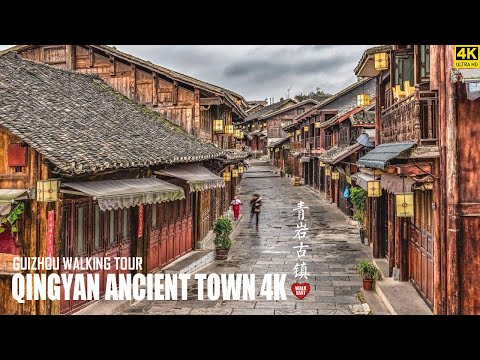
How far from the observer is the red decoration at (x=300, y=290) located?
12.6 m

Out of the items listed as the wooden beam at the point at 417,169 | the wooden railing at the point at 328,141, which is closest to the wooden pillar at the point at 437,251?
the wooden beam at the point at 417,169

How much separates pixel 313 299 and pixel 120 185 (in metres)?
5.98

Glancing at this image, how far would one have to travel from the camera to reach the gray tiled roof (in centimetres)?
926

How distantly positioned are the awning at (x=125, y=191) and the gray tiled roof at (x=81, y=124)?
53 centimetres

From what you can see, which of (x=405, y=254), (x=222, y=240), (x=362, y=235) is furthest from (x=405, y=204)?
(x=362, y=235)

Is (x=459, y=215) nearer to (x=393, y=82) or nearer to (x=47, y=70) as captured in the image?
(x=393, y=82)

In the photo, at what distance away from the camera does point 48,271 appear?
9438 mm

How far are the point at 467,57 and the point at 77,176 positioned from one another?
25.8 ft

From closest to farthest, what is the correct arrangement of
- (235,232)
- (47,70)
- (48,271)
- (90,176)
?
(48,271) → (90,176) → (47,70) → (235,232)

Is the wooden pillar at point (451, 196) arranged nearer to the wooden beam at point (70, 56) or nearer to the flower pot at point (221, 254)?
the flower pot at point (221, 254)

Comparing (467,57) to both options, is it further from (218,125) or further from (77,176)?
(218,125)

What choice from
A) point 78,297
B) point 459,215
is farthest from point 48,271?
point 459,215

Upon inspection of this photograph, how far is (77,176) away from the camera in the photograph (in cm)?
995
